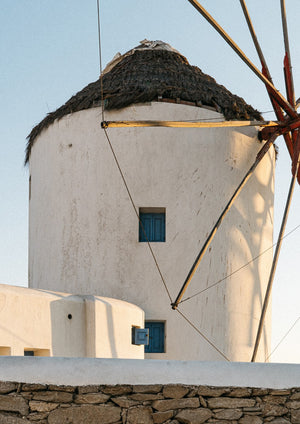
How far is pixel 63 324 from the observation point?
386 inches

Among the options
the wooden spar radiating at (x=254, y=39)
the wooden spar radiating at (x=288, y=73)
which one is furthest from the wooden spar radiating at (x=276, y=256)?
the wooden spar radiating at (x=254, y=39)

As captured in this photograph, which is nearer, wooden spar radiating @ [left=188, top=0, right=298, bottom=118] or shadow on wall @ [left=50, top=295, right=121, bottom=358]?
shadow on wall @ [left=50, top=295, right=121, bottom=358]

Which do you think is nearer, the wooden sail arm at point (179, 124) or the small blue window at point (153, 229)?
the wooden sail arm at point (179, 124)

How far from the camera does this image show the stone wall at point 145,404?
231 inches

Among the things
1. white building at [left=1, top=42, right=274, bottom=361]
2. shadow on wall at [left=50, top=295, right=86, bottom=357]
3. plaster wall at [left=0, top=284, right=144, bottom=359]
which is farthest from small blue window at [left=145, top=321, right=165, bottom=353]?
shadow on wall at [left=50, top=295, right=86, bottom=357]

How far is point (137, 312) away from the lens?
1117cm

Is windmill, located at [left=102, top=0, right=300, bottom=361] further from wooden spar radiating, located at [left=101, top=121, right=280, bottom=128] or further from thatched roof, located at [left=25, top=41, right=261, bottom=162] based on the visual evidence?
thatched roof, located at [left=25, top=41, right=261, bottom=162]

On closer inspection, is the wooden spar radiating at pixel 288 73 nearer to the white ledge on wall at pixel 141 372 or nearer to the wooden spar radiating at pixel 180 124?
the wooden spar radiating at pixel 180 124

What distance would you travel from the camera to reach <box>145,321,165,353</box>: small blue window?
11594 millimetres

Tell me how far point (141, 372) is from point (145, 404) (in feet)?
0.82

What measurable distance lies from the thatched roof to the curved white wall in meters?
0.17

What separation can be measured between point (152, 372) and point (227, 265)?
608 centimetres

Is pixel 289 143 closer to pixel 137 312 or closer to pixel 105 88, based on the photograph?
pixel 105 88

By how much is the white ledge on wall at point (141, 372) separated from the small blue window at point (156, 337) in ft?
18.1
